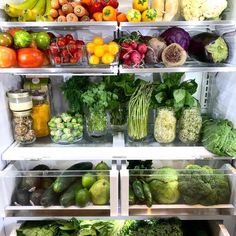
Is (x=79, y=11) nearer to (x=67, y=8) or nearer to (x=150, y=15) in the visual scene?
(x=67, y=8)

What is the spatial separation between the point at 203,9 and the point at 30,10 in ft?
3.18

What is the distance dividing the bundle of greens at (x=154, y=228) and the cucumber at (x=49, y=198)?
1.50ft

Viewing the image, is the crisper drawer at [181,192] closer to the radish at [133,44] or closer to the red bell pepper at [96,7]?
the radish at [133,44]

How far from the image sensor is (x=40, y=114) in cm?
167

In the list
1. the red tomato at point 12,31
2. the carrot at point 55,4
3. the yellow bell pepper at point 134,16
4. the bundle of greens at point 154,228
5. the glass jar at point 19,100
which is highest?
the carrot at point 55,4

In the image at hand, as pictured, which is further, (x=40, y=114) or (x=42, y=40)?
(x=40, y=114)

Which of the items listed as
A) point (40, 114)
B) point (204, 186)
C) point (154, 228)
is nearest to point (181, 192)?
point (204, 186)

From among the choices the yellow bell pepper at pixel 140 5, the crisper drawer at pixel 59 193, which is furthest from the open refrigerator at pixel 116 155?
the yellow bell pepper at pixel 140 5

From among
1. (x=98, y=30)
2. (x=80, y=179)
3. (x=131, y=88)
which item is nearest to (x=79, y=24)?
(x=98, y=30)

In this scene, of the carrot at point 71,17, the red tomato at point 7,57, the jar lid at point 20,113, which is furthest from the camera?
the jar lid at point 20,113

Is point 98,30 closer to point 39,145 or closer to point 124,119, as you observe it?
point 124,119

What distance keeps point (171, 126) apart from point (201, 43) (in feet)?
1.66

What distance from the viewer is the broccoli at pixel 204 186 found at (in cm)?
151

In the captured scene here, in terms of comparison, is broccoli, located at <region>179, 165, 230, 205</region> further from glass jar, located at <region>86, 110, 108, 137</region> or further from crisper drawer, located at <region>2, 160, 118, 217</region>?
glass jar, located at <region>86, 110, 108, 137</region>
